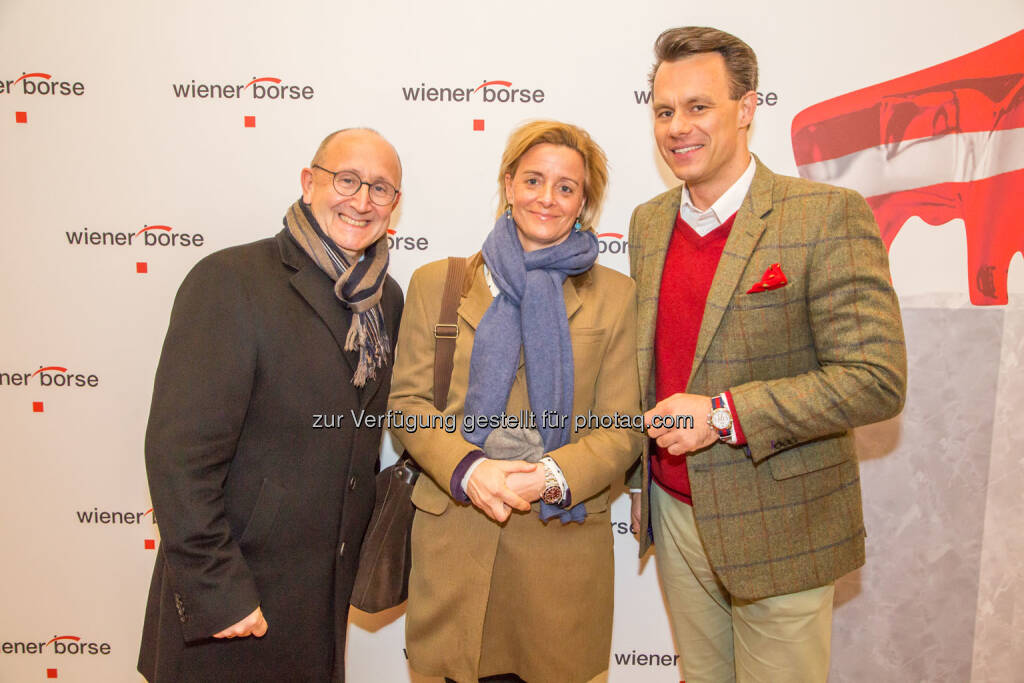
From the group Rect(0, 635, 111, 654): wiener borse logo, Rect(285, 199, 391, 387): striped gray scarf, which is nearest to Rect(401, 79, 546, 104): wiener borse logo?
Rect(285, 199, 391, 387): striped gray scarf

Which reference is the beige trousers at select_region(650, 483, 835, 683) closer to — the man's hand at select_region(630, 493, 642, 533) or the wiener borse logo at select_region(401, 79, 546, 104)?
the man's hand at select_region(630, 493, 642, 533)

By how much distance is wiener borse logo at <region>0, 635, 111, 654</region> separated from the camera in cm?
283

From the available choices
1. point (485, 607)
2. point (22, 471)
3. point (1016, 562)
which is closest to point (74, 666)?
point (22, 471)

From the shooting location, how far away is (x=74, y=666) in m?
2.86

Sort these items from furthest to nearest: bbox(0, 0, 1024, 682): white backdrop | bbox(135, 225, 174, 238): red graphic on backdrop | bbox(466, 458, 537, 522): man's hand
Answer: bbox(135, 225, 174, 238): red graphic on backdrop < bbox(0, 0, 1024, 682): white backdrop < bbox(466, 458, 537, 522): man's hand

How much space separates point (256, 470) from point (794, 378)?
1.57m

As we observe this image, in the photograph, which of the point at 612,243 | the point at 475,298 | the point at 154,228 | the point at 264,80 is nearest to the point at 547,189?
the point at 475,298

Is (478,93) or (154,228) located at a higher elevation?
(478,93)

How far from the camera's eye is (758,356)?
5.75 feet

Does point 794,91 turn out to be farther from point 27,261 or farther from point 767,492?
point 27,261

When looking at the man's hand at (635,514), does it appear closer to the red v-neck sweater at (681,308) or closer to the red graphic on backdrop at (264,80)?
the red v-neck sweater at (681,308)

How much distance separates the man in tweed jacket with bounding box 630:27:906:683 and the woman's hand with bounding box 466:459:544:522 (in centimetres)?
45

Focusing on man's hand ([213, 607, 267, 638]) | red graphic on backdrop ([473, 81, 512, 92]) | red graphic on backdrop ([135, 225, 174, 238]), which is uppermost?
red graphic on backdrop ([473, 81, 512, 92])

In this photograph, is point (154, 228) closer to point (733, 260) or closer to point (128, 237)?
point (128, 237)
